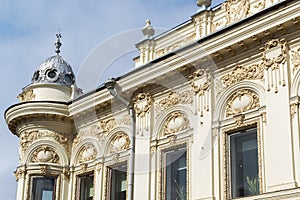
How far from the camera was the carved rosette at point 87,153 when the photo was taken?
79.3 ft

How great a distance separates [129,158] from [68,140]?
3.93 m

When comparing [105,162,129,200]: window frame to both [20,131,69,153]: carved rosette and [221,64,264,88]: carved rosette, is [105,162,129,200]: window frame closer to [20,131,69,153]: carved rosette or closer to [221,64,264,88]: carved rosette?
[20,131,69,153]: carved rosette

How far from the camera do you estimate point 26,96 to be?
2628 centimetres

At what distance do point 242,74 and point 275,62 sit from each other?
1.22 m

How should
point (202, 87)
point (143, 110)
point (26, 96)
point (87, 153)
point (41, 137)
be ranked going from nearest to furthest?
point (202, 87), point (143, 110), point (87, 153), point (41, 137), point (26, 96)

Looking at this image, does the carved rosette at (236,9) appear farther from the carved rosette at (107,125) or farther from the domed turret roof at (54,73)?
the domed turret roof at (54,73)

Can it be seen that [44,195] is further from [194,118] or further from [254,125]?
[254,125]

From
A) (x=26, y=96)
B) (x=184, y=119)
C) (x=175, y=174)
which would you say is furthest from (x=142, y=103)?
(x=26, y=96)

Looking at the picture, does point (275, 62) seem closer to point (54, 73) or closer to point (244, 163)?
point (244, 163)

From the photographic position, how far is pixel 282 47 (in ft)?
60.3

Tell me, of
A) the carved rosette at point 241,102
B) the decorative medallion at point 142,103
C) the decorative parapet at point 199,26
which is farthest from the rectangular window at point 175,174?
the decorative parapet at point 199,26

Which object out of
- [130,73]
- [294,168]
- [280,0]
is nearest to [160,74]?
[130,73]

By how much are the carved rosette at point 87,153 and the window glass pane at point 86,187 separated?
0.63m

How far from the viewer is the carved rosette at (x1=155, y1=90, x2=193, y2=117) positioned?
20828 mm
